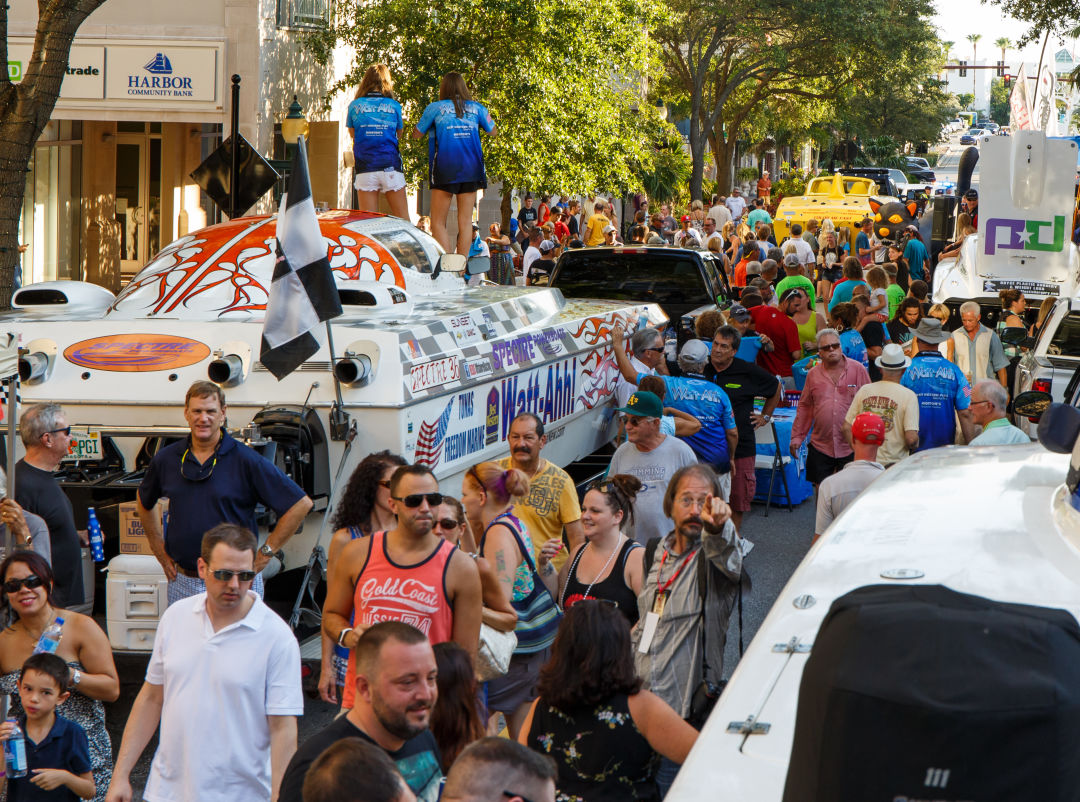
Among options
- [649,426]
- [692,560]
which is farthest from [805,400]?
[692,560]

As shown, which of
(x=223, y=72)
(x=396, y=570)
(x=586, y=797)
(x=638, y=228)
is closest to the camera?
(x=586, y=797)

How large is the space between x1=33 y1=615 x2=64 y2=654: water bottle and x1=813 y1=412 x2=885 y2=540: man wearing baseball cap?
412cm

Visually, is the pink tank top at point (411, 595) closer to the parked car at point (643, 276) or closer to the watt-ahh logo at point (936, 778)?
the watt-ahh logo at point (936, 778)

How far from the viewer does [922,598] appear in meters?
2.37

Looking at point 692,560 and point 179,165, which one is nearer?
point 692,560

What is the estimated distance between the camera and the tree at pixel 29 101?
1141cm

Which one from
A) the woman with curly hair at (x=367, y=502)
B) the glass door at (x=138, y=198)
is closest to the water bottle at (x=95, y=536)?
the woman with curly hair at (x=367, y=502)

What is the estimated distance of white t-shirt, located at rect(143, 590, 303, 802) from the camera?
4.89 metres

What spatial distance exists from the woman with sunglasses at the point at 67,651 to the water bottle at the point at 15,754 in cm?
32

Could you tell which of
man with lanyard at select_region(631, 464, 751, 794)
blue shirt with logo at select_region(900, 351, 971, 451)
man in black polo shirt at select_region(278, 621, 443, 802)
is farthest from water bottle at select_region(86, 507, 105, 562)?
blue shirt with logo at select_region(900, 351, 971, 451)

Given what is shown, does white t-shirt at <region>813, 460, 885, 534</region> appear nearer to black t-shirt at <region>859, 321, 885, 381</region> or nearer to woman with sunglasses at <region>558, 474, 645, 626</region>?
woman with sunglasses at <region>558, 474, 645, 626</region>

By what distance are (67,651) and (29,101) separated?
23.0ft

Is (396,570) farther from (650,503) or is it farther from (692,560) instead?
(650,503)

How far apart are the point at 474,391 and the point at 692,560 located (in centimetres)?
317
